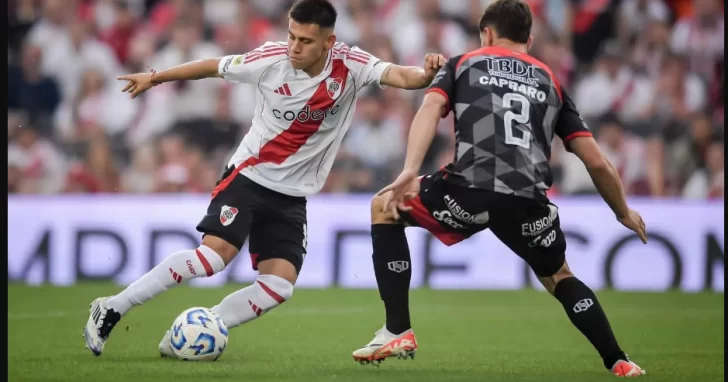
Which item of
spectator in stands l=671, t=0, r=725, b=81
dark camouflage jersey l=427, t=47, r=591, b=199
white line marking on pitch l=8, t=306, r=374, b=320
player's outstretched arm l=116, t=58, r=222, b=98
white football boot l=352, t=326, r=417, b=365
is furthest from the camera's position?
spectator in stands l=671, t=0, r=725, b=81

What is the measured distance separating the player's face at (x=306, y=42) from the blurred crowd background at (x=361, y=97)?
20.9 feet

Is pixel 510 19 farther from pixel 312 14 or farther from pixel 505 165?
pixel 312 14

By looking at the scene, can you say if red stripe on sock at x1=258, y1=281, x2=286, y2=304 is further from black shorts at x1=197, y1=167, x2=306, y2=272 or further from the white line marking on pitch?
the white line marking on pitch

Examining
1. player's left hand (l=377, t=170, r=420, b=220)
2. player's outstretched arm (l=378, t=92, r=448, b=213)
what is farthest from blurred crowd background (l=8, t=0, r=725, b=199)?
player's left hand (l=377, t=170, r=420, b=220)

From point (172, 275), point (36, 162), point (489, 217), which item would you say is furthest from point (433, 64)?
point (36, 162)

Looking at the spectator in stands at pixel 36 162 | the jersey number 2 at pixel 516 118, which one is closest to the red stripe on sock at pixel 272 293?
the jersey number 2 at pixel 516 118

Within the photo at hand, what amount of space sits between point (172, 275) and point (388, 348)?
1314 mm

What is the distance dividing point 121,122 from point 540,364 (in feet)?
27.4

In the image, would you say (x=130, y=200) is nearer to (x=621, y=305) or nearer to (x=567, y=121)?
(x=621, y=305)

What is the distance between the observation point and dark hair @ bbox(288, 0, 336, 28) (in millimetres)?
6598

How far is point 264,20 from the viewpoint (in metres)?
14.7

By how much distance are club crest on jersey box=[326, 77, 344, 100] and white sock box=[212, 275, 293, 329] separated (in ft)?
3.63

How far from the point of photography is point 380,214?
6.25 metres

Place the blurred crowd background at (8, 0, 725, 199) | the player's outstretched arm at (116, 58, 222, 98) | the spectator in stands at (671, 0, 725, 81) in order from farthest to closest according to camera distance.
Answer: the spectator in stands at (671, 0, 725, 81)
the blurred crowd background at (8, 0, 725, 199)
the player's outstretched arm at (116, 58, 222, 98)
